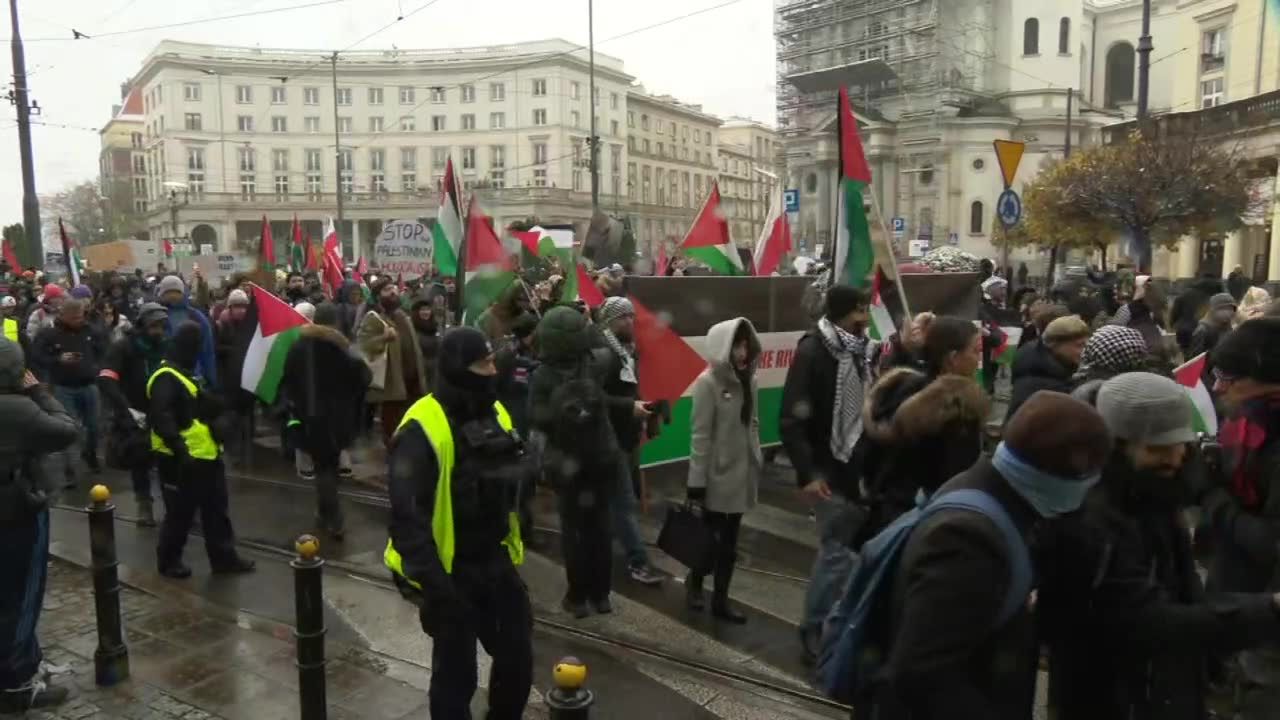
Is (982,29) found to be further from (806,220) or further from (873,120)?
(806,220)

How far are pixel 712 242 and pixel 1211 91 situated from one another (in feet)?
119

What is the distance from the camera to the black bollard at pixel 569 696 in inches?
110

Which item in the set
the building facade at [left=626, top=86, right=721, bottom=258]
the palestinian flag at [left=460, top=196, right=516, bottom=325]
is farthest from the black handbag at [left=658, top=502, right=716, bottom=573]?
the building facade at [left=626, top=86, right=721, bottom=258]

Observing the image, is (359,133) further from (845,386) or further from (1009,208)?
(845,386)

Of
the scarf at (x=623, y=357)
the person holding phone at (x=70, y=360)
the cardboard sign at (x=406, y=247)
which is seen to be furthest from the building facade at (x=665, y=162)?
the scarf at (x=623, y=357)

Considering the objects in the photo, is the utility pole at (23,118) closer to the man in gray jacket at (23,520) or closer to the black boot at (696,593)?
the man in gray jacket at (23,520)

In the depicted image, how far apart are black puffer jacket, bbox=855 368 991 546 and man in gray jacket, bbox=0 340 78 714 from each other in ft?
11.7

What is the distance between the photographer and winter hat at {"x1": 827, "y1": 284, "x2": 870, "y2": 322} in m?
5.21

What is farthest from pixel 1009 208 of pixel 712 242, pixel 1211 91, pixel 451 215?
pixel 1211 91

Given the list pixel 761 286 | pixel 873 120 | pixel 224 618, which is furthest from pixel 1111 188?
pixel 873 120

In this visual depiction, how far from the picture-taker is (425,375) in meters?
9.04

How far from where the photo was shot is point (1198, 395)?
5.92 meters

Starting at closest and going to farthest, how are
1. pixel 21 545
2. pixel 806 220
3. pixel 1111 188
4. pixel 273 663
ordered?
pixel 21 545
pixel 273 663
pixel 1111 188
pixel 806 220

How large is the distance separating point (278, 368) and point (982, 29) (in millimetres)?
69737
